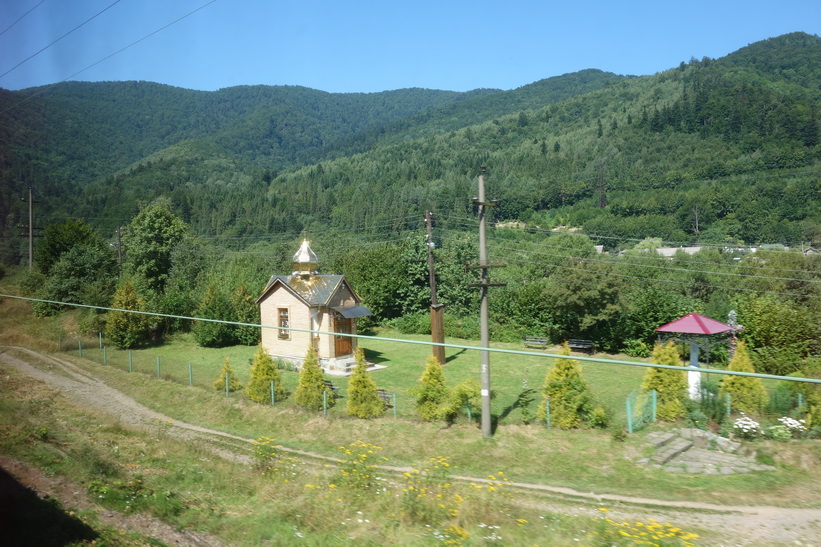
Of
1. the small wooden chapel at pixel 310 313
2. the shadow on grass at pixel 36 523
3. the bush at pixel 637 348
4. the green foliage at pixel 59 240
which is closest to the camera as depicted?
the shadow on grass at pixel 36 523

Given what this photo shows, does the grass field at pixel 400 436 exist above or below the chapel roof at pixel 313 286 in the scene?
below

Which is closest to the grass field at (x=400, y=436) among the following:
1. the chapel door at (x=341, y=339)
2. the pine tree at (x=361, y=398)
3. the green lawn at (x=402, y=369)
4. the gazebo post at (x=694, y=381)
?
the green lawn at (x=402, y=369)

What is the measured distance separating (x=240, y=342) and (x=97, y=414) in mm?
20533

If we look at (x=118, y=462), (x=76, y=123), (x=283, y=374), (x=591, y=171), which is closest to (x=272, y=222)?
(x=76, y=123)

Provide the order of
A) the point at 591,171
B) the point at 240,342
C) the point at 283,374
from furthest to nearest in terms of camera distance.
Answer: the point at 591,171, the point at 240,342, the point at 283,374

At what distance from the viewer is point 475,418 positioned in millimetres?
19219

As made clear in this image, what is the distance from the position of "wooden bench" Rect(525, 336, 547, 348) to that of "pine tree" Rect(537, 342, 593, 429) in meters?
16.8

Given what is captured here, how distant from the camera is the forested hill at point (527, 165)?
36375 mm

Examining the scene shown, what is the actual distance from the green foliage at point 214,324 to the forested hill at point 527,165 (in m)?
10.1

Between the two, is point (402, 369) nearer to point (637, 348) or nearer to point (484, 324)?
point (484, 324)

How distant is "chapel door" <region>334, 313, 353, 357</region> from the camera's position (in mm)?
27214

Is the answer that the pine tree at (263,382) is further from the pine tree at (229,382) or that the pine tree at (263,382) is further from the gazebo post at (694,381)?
the gazebo post at (694,381)

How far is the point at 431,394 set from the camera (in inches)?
726

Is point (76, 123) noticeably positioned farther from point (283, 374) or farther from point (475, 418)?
point (475, 418)
